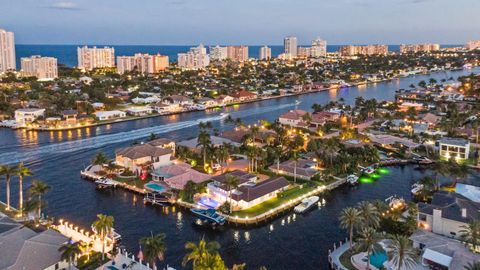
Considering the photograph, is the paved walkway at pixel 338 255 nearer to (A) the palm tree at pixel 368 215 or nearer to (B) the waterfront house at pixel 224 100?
(A) the palm tree at pixel 368 215

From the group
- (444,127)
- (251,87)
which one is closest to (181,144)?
(444,127)

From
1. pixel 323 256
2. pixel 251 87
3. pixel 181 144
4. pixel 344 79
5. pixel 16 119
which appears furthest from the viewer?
pixel 344 79

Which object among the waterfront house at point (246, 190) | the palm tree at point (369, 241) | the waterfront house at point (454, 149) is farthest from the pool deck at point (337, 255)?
the waterfront house at point (454, 149)

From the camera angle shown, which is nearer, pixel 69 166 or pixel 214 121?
pixel 69 166

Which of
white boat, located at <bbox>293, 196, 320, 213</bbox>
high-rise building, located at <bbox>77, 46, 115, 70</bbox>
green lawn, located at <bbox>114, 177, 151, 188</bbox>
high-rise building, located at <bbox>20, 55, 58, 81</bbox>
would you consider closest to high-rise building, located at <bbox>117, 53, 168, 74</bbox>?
high-rise building, located at <bbox>77, 46, 115, 70</bbox>

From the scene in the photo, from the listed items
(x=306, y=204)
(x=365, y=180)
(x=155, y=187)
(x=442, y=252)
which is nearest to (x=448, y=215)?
(x=442, y=252)

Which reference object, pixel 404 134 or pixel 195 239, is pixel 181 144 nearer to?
pixel 195 239
